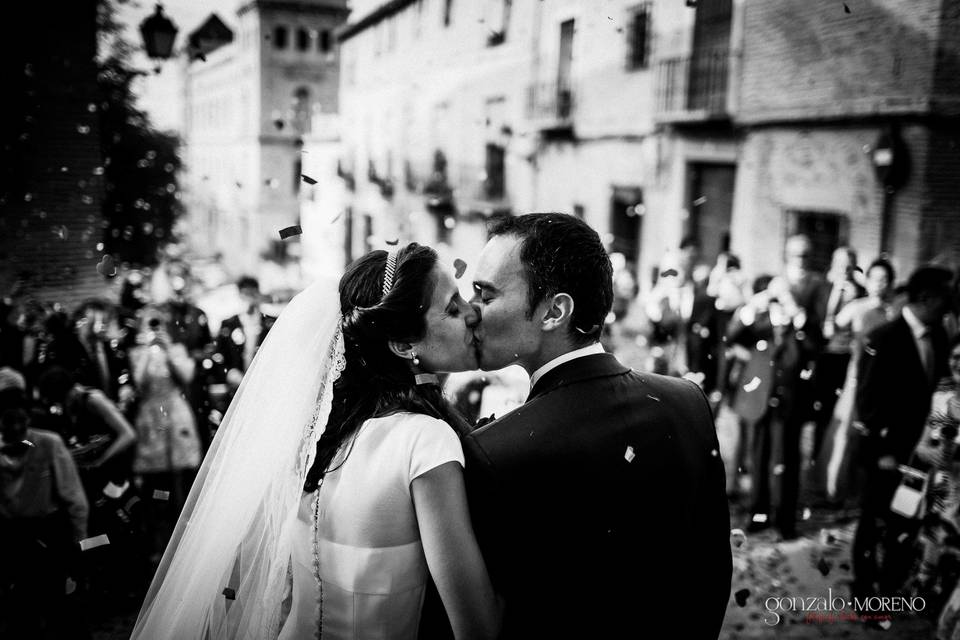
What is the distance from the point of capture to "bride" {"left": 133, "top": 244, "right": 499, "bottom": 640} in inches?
61.3

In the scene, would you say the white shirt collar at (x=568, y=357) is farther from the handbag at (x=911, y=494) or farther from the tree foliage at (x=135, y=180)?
the tree foliage at (x=135, y=180)

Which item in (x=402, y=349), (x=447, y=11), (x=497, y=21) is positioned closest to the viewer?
(x=402, y=349)

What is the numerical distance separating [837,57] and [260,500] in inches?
314

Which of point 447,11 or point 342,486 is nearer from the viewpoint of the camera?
point 342,486

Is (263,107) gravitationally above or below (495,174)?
above

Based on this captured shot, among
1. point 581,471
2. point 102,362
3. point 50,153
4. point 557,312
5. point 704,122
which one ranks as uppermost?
point 704,122

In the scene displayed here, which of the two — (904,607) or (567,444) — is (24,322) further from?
(904,607)

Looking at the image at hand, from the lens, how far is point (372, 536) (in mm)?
1592

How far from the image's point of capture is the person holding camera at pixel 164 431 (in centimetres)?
424

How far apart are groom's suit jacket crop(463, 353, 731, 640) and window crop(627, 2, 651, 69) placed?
32.1 feet

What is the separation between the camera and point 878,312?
504cm

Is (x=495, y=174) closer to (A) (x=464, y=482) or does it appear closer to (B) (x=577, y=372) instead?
(B) (x=577, y=372)

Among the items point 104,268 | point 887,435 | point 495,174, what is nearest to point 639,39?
point 495,174

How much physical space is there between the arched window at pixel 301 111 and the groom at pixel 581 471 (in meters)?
25.8
